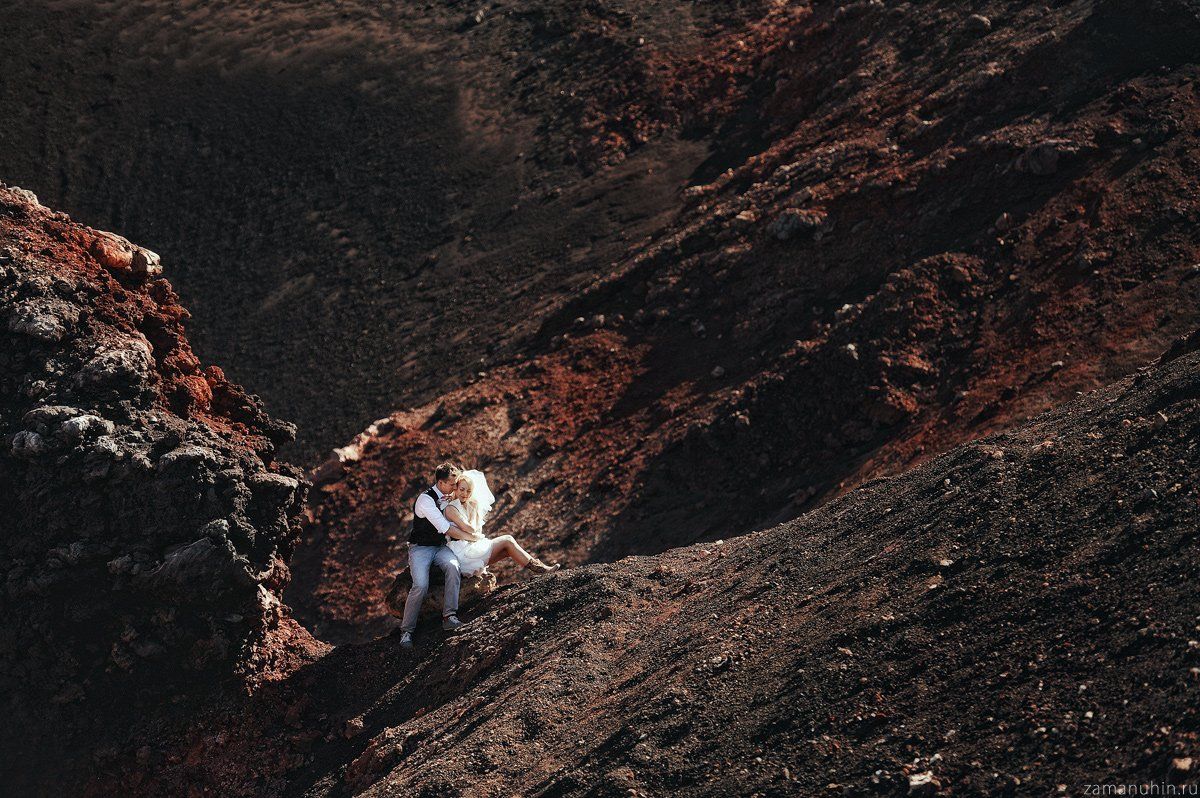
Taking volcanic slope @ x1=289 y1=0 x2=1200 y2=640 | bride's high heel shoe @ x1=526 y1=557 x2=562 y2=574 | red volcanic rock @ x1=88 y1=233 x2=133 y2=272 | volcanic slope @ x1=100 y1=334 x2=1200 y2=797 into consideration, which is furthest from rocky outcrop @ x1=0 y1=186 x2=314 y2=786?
volcanic slope @ x1=289 y1=0 x2=1200 y2=640

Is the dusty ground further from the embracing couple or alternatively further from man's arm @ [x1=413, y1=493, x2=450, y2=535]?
man's arm @ [x1=413, y1=493, x2=450, y2=535]

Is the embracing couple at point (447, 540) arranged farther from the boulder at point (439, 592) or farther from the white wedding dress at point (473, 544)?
the boulder at point (439, 592)

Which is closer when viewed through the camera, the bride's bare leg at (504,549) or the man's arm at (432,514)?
the man's arm at (432,514)

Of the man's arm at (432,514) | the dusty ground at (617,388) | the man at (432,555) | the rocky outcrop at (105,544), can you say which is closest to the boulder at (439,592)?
the man at (432,555)

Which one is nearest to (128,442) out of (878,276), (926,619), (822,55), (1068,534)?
(926,619)

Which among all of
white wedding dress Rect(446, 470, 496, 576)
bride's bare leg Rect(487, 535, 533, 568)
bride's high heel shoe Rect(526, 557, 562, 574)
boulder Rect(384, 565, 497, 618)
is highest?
white wedding dress Rect(446, 470, 496, 576)

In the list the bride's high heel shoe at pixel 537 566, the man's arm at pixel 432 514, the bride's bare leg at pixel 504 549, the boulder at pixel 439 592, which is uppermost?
the man's arm at pixel 432 514
